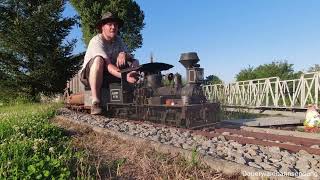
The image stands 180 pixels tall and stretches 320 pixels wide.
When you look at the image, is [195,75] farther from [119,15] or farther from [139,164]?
[119,15]

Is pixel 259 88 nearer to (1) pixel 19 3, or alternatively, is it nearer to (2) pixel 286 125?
(2) pixel 286 125

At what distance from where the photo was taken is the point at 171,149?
504 cm

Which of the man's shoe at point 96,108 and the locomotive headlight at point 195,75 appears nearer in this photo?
the locomotive headlight at point 195,75

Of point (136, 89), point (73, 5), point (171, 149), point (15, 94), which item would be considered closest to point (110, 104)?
point (136, 89)

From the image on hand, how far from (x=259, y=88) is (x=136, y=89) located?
10.7m

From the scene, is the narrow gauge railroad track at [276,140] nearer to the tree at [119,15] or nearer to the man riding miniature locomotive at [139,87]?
the man riding miniature locomotive at [139,87]

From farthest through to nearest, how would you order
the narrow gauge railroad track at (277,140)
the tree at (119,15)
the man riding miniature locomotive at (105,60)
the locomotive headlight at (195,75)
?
the tree at (119,15)
the man riding miniature locomotive at (105,60)
the locomotive headlight at (195,75)
the narrow gauge railroad track at (277,140)

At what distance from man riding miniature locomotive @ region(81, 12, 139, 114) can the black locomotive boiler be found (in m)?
0.27

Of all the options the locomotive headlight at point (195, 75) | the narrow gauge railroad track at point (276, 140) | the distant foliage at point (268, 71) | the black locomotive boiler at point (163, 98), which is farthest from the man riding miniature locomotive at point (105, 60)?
the distant foliage at point (268, 71)

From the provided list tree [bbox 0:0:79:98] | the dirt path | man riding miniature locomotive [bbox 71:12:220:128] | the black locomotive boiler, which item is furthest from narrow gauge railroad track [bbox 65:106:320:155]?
tree [bbox 0:0:79:98]

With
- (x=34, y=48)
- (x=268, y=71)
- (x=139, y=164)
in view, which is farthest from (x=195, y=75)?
(x=268, y=71)

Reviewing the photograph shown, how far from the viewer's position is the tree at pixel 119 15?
2902 centimetres

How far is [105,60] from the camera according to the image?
31.6 feet

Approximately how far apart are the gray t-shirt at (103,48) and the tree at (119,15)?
18286mm
